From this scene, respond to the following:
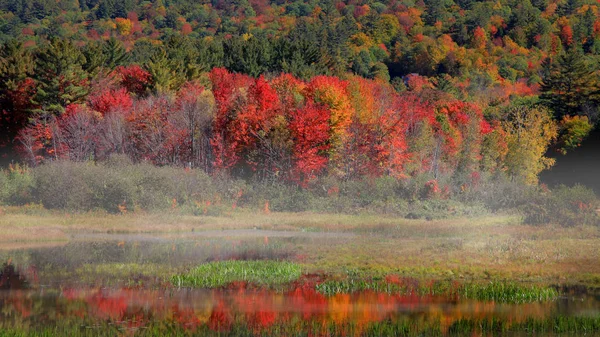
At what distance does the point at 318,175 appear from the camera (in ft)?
234

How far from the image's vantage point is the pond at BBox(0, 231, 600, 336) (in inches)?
895

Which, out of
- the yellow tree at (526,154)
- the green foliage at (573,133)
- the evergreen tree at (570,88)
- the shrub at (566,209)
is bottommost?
the shrub at (566,209)

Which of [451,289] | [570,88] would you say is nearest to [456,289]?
[451,289]

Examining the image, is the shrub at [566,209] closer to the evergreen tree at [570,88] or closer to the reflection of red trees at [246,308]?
the reflection of red trees at [246,308]

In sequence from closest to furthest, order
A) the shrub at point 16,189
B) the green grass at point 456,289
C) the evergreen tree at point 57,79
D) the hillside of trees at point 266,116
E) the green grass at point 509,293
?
the green grass at point 509,293
the green grass at point 456,289
the shrub at point 16,189
the hillside of trees at point 266,116
the evergreen tree at point 57,79

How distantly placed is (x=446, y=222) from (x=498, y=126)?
4889cm

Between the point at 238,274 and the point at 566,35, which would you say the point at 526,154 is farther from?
the point at 566,35

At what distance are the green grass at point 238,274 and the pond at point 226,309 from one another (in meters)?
0.87

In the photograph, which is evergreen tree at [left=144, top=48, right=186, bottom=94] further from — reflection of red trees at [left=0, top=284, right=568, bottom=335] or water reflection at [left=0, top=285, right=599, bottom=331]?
reflection of red trees at [left=0, top=284, right=568, bottom=335]

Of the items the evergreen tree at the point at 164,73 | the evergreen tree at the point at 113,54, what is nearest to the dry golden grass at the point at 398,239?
the evergreen tree at the point at 164,73

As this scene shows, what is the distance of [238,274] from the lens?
32.1m

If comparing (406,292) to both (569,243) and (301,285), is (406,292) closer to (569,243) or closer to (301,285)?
(301,285)

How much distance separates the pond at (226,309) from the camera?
74.6 ft

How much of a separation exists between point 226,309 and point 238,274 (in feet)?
Result: 21.3
